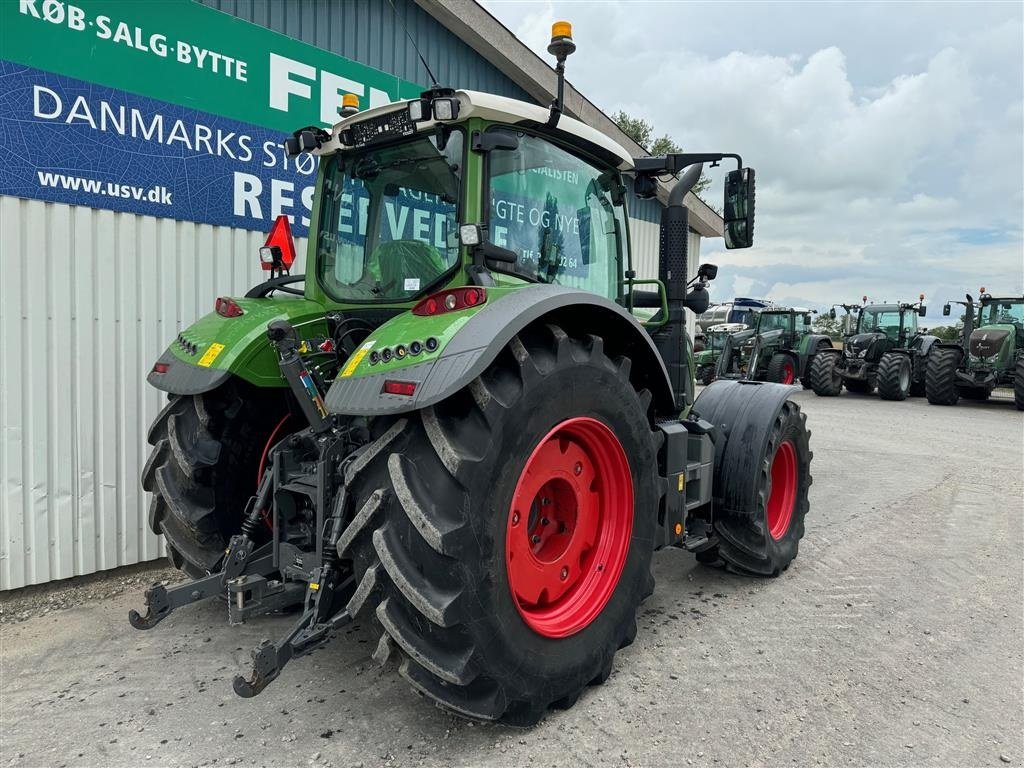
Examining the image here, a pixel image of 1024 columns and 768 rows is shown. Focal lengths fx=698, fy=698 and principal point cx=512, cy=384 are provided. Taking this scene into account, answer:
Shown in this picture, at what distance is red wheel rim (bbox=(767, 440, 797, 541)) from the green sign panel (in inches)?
161

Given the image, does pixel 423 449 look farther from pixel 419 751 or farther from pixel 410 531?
A: pixel 419 751

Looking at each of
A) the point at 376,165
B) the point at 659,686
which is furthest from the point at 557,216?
the point at 659,686

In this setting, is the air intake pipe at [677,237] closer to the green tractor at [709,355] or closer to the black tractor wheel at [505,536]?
the black tractor wheel at [505,536]

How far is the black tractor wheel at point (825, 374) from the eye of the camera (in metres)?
17.9

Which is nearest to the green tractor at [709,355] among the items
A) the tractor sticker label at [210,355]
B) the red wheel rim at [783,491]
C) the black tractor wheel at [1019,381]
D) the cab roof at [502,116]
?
the black tractor wheel at [1019,381]

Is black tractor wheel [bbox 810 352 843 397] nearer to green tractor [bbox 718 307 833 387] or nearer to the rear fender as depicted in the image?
green tractor [bbox 718 307 833 387]

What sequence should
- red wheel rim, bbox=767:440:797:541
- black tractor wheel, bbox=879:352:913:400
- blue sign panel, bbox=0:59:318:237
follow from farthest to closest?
1. black tractor wheel, bbox=879:352:913:400
2. red wheel rim, bbox=767:440:797:541
3. blue sign panel, bbox=0:59:318:237

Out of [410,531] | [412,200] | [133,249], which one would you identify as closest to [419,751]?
[410,531]

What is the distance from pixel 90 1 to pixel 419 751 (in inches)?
172

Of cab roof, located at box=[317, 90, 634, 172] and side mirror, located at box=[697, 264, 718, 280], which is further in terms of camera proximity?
side mirror, located at box=[697, 264, 718, 280]

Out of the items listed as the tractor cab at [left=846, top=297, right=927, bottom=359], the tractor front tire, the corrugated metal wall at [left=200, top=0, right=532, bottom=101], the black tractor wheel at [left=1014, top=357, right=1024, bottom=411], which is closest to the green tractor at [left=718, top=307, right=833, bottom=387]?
the tractor cab at [left=846, top=297, right=927, bottom=359]

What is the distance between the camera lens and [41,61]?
12.7ft

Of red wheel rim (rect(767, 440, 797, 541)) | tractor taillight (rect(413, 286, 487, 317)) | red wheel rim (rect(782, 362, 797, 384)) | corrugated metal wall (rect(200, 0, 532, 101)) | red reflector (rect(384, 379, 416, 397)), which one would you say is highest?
corrugated metal wall (rect(200, 0, 532, 101))

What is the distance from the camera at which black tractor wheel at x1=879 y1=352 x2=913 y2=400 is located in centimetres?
1706
